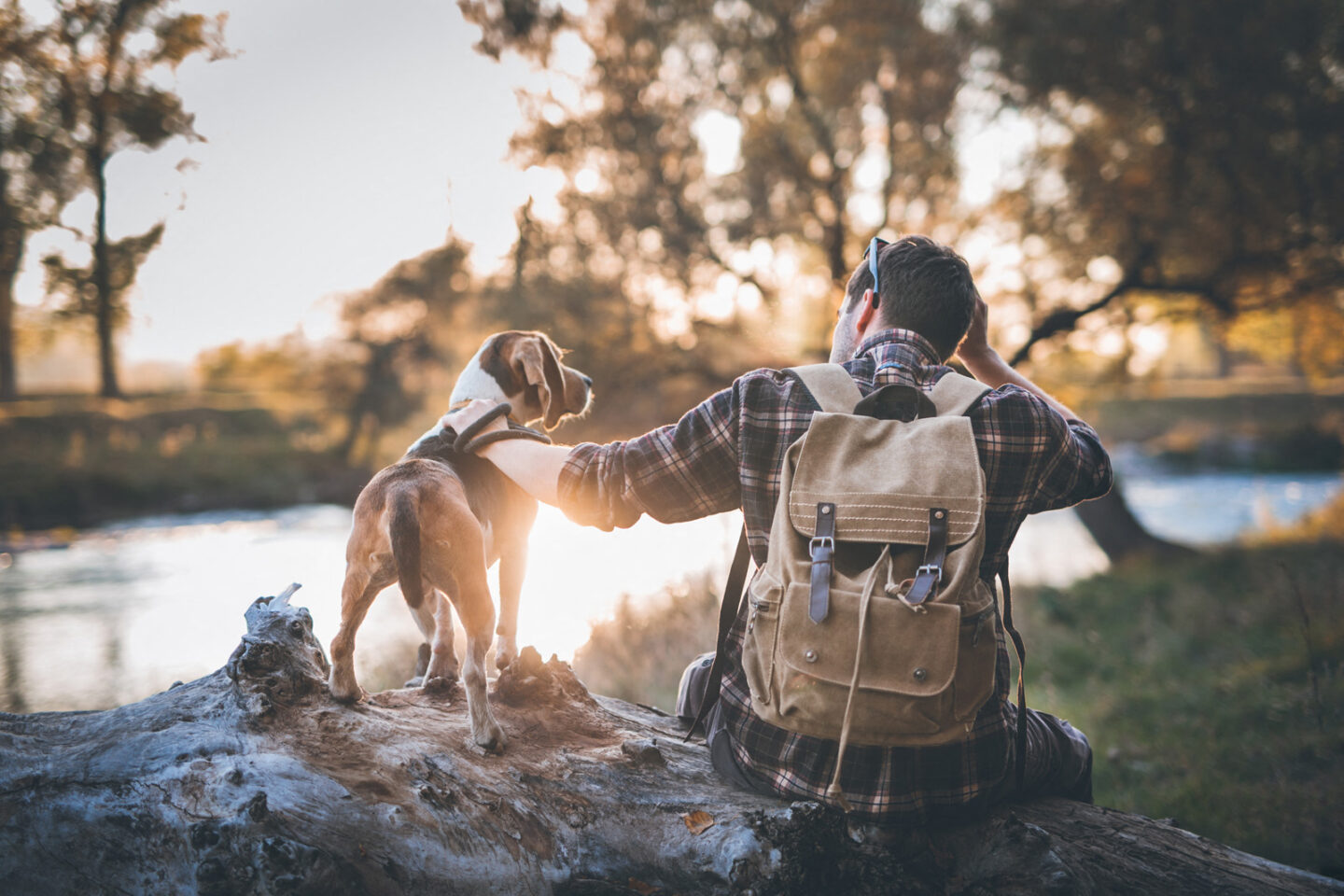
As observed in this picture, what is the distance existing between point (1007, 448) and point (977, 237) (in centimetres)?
880

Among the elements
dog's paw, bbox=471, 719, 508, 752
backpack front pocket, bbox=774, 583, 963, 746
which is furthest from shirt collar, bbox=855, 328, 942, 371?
dog's paw, bbox=471, 719, 508, 752

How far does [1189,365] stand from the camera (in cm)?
3578

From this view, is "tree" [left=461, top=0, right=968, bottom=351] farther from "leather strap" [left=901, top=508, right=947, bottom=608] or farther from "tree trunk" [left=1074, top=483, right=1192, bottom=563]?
"leather strap" [left=901, top=508, right=947, bottom=608]

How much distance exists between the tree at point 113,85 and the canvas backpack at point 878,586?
4.65 metres

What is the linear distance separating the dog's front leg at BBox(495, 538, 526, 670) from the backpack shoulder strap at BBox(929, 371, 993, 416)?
67.8 inches

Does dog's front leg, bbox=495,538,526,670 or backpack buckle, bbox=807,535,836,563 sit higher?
backpack buckle, bbox=807,535,836,563

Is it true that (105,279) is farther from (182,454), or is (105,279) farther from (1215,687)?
(1215,687)

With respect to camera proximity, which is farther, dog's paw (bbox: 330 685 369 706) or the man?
dog's paw (bbox: 330 685 369 706)

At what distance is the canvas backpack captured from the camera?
1.73 meters

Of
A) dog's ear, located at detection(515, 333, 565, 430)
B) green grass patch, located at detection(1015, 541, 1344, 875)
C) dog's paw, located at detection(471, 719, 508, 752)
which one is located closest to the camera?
dog's paw, located at detection(471, 719, 508, 752)

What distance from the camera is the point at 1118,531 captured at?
10117 mm

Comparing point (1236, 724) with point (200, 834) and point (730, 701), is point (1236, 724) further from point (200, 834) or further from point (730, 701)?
point (200, 834)

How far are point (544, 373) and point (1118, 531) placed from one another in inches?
381

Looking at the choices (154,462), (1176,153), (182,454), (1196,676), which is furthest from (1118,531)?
(154,462)
